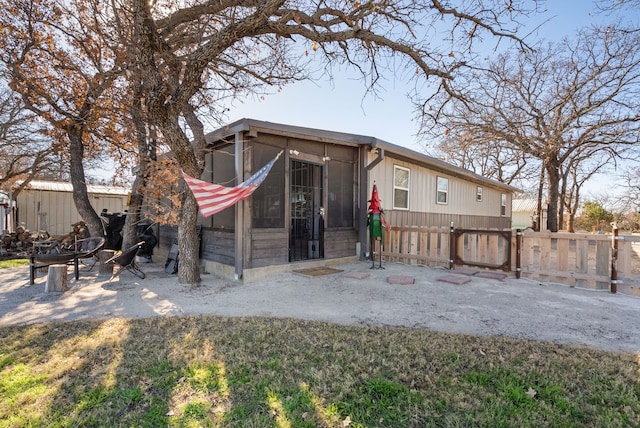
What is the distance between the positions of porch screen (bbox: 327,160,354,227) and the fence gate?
238cm

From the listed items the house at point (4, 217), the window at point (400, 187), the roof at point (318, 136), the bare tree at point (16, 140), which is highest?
the bare tree at point (16, 140)

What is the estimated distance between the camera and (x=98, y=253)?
6742 millimetres

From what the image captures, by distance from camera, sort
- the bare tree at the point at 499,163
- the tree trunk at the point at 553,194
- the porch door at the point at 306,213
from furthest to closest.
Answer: the bare tree at the point at 499,163, the tree trunk at the point at 553,194, the porch door at the point at 306,213

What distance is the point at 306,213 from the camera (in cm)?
730

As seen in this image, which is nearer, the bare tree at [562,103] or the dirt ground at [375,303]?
the dirt ground at [375,303]

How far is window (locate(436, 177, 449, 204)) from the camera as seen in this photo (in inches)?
449

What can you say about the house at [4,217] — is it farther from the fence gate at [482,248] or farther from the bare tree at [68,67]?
the fence gate at [482,248]

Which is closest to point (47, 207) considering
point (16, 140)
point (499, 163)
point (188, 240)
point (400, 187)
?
point (16, 140)

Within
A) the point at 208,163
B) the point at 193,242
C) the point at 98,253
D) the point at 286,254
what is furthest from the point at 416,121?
the point at 98,253

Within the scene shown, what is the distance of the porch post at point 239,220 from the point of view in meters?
5.73

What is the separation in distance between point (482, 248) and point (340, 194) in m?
3.21

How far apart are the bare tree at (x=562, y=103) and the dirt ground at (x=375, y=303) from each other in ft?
22.0

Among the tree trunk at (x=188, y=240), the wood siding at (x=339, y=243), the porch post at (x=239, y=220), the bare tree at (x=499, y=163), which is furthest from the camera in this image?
the bare tree at (x=499, y=163)

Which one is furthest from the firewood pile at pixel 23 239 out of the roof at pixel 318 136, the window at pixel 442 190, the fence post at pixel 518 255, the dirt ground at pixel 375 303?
the fence post at pixel 518 255
